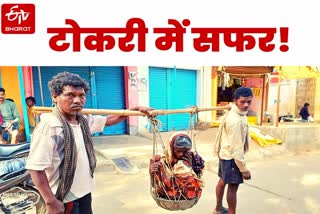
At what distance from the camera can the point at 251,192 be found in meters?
3.57

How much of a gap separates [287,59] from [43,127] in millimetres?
4811

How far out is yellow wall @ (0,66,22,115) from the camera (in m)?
5.16

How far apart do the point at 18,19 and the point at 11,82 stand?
1429mm

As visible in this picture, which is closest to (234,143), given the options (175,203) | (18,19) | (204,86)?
(175,203)

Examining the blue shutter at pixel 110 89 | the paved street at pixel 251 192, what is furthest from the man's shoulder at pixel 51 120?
the blue shutter at pixel 110 89

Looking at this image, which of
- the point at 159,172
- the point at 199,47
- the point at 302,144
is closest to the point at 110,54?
the point at 199,47

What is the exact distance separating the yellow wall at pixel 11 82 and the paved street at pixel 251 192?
2.46 meters

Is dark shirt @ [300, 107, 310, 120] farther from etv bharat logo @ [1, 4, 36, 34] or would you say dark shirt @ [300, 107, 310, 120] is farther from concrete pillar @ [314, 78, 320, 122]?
→ etv bharat logo @ [1, 4, 36, 34]

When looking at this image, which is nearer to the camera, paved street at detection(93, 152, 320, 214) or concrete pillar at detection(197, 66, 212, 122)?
paved street at detection(93, 152, 320, 214)

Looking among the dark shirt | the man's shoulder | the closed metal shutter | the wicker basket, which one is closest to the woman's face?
the wicker basket

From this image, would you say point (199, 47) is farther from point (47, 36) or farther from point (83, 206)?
point (83, 206)

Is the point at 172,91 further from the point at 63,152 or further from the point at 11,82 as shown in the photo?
the point at 63,152

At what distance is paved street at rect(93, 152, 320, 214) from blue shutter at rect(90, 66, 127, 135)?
94.3 inches

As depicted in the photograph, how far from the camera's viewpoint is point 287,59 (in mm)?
5000
